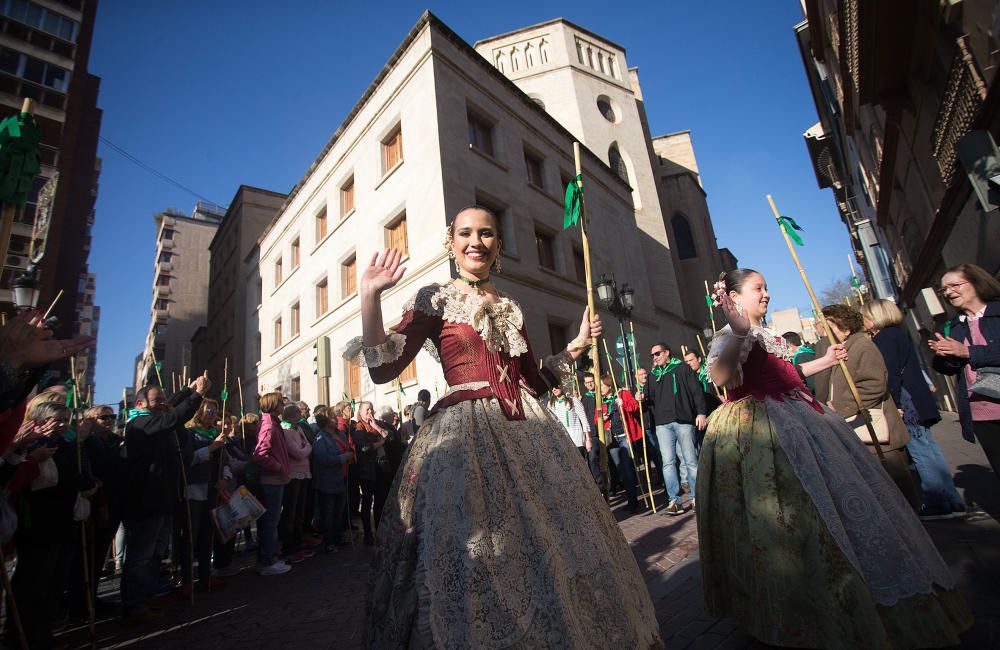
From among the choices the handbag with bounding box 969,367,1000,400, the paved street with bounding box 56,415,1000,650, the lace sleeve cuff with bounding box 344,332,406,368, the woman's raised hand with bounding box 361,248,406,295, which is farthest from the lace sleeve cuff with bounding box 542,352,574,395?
the handbag with bounding box 969,367,1000,400

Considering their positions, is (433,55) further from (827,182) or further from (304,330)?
(827,182)

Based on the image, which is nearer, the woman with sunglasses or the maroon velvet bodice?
the maroon velvet bodice

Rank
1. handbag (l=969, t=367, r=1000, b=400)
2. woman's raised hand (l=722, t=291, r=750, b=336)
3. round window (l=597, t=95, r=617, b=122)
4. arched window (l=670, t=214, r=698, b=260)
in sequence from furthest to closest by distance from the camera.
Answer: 1. arched window (l=670, t=214, r=698, b=260)
2. round window (l=597, t=95, r=617, b=122)
3. handbag (l=969, t=367, r=1000, b=400)
4. woman's raised hand (l=722, t=291, r=750, b=336)

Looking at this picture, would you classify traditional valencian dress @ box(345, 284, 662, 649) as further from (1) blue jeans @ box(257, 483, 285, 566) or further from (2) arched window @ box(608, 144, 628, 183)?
(2) arched window @ box(608, 144, 628, 183)

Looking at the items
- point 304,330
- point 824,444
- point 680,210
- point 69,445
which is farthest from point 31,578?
point 680,210

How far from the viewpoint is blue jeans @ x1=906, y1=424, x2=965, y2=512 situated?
4.18m

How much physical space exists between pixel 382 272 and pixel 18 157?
1.41m

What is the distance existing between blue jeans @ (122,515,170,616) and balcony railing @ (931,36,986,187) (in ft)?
33.3

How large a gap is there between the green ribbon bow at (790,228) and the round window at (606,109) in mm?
20310

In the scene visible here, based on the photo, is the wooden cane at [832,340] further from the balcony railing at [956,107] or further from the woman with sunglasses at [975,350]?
the balcony railing at [956,107]

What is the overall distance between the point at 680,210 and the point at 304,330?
21.2 meters

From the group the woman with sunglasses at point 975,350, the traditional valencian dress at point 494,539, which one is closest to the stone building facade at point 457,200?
the woman with sunglasses at point 975,350

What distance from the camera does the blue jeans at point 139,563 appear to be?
13.9 ft

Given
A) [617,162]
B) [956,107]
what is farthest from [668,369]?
[617,162]
